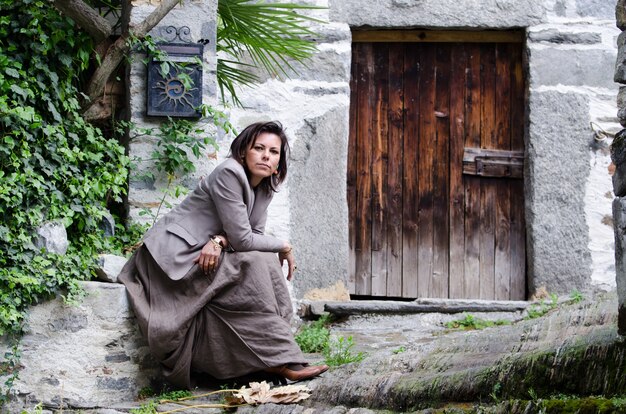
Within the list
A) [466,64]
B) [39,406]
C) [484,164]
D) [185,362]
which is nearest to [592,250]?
[484,164]

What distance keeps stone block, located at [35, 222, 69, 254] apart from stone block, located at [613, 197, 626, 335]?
7.87ft

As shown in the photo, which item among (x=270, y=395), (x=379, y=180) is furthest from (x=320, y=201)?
(x=270, y=395)

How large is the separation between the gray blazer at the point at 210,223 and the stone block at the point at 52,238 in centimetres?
36

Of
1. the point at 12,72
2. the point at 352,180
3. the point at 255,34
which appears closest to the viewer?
the point at 12,72

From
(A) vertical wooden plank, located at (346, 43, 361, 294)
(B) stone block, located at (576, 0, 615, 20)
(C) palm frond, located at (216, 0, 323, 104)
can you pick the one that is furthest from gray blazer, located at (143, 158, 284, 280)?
(B) stone block, located at (576, 0, 615, 20)

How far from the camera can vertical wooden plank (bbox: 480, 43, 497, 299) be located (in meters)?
6.53

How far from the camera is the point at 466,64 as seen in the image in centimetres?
660

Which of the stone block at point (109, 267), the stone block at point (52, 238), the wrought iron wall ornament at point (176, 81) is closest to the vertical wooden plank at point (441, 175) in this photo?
the wrought iron wall ornament at point (176, 81)

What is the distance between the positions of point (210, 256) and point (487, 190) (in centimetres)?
297

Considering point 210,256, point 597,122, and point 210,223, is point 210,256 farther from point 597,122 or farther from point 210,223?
point 597,122

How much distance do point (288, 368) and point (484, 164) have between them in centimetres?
294

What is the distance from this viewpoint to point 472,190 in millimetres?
6566

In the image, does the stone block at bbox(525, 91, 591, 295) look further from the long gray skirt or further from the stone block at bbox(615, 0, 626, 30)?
the stone block at bbox(615, 0, 626, 30)

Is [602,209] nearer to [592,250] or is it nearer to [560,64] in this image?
[592,250]
